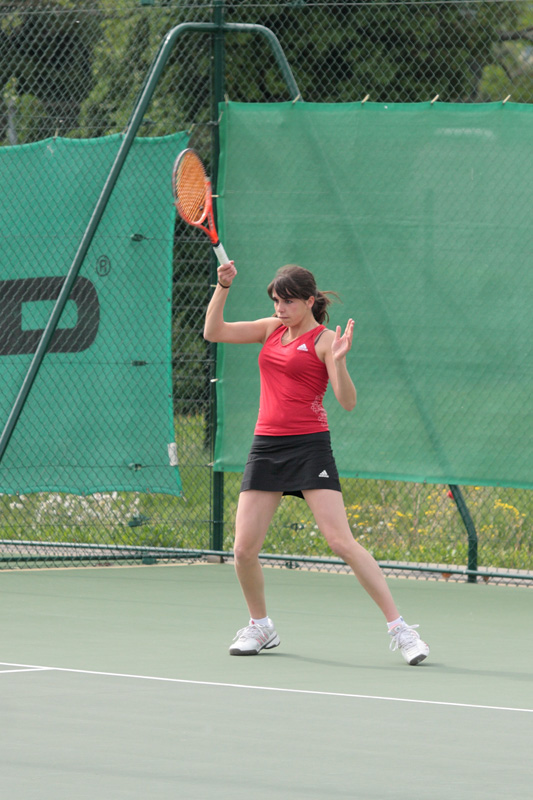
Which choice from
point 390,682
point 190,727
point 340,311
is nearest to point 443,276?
point 340,311

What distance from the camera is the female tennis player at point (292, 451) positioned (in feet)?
21.7

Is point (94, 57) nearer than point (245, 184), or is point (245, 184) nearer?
point (245, 184)

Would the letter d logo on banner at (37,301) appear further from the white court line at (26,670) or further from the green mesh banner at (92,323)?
the white court line at (26,670)

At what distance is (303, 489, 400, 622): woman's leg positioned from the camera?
6.58m

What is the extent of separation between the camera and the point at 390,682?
618 cm

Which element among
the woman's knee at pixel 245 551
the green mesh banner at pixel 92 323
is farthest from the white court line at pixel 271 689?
the green mesh banner at pixel 92 323

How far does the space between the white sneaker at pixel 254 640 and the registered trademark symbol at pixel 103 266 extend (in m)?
3.34

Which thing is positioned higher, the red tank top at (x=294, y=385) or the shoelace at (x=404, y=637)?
the red tank top at (x=294, y=385)

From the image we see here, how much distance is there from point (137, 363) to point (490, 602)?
2.61m

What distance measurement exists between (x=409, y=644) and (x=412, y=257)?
298 cm

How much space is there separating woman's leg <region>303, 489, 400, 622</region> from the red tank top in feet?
0.97

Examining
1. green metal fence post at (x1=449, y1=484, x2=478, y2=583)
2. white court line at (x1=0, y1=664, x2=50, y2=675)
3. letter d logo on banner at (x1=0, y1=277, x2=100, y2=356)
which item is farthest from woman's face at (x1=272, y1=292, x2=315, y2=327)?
letter d logo on banner at (x1=0, y1=277, x2=100, y2=356)

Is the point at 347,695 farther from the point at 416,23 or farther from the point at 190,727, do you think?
the point at 416,23

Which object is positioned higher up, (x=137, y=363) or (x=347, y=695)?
(x=137, y=363)
